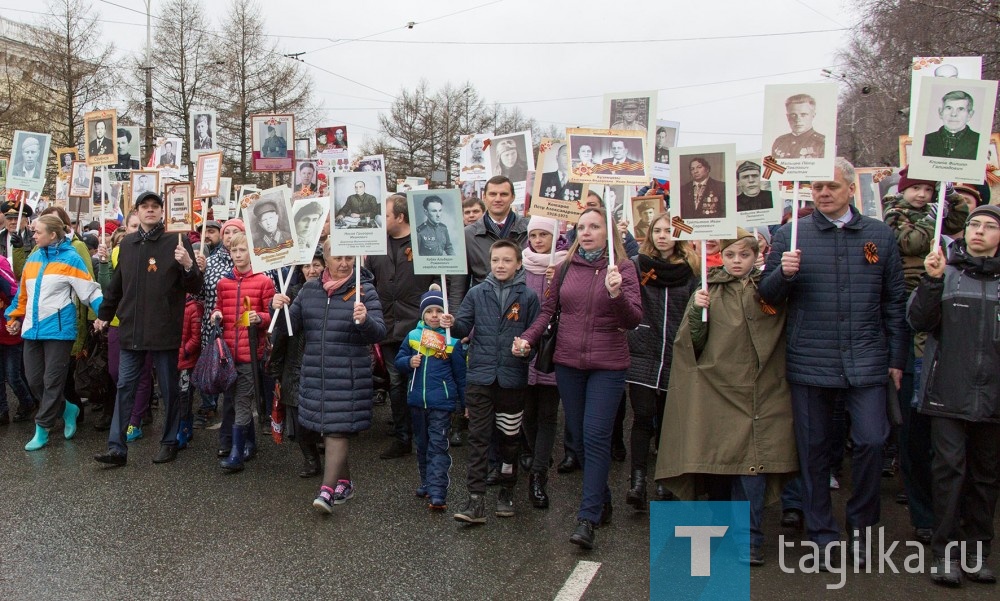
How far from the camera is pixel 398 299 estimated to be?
7.27m

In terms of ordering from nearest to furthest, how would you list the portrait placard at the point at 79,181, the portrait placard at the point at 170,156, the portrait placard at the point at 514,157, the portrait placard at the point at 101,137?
1. the portrait placard at the point at 514,157
2. the portrait placard at the point at 101,137
3. the portrait placard at the point at 79,181
4. the portrait placard at the point at 170,156

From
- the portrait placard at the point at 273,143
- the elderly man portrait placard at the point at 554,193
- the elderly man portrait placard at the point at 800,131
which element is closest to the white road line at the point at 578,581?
the elderly man portrait placard at the point at 554,193

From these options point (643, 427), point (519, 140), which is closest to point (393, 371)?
point (643, 427)

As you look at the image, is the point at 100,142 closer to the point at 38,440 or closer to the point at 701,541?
the point at 38,440

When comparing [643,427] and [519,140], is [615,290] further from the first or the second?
[519,140]

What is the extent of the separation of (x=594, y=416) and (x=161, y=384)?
3892 millimetres

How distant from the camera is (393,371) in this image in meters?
7.22

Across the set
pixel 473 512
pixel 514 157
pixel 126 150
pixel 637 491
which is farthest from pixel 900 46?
pixel 473 512

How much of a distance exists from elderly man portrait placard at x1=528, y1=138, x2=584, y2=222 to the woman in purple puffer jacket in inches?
18.3

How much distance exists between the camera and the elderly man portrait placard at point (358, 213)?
18.8ft

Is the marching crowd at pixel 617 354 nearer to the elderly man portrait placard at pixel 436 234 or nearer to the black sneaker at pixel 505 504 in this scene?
the black sneaker at pixel 505 504

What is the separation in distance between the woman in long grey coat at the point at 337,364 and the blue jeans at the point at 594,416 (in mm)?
1402

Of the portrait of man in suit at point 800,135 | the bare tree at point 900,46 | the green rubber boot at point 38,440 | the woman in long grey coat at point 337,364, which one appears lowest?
the green rubber boot at point 38,440

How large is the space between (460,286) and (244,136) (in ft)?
93.0
